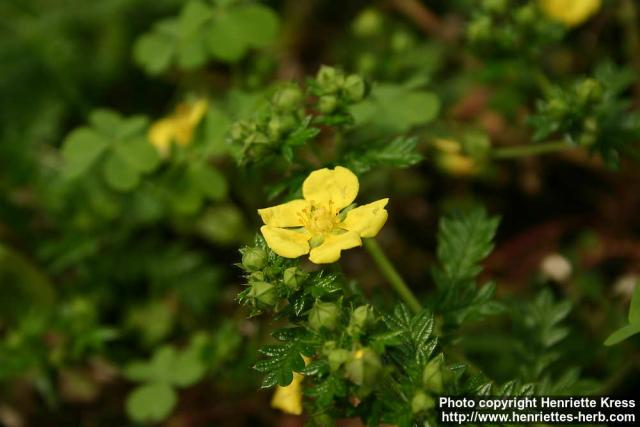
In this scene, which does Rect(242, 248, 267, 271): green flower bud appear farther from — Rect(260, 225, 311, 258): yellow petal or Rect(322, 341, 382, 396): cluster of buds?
Rect(322, 341, 382, 396): cluster of buds

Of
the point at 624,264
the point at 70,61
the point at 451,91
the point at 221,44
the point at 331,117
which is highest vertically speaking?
the point at 70,61

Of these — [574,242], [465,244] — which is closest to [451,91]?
[574,242]

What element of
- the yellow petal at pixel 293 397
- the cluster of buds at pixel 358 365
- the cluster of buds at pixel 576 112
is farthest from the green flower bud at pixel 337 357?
the cluster of buds at pixel 576 112

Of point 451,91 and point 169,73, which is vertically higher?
point 169,73

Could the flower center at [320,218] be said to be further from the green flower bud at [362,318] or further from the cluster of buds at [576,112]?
the cluster of buds at [576,112]

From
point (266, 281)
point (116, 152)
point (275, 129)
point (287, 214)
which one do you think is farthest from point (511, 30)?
point (116, 152)

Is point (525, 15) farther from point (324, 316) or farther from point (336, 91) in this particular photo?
point (324, 316)

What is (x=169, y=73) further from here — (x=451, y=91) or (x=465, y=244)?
(x=465, y=244)
